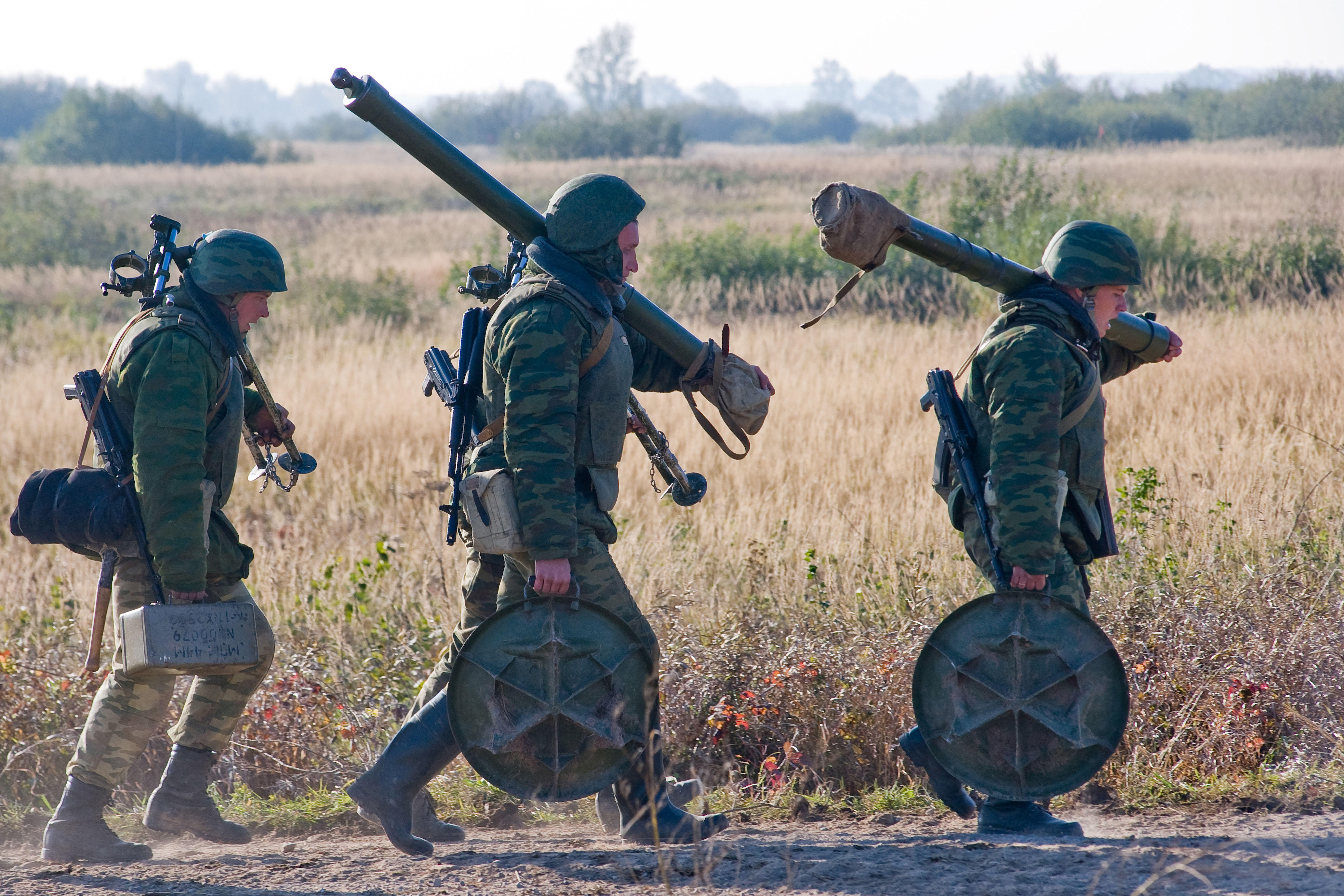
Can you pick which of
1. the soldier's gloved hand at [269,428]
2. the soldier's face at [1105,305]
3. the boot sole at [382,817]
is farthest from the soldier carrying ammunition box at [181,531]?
the soldier's face at [1105,305]

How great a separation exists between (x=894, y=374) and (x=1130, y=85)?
228ft

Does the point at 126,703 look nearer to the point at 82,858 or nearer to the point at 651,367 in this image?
the point at 82,858

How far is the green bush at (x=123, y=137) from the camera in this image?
56562 mm

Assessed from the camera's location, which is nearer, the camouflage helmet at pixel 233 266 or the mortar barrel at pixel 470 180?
the mortar barrel at pixel 470 180

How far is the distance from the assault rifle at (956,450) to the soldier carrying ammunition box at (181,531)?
2234mm

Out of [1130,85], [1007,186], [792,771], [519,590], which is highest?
[1130,85]

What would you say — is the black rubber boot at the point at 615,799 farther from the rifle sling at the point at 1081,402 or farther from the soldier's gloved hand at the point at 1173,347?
the soldier's gloved hand at the point at 1173,347

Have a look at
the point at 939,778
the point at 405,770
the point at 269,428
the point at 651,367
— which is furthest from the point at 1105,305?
the point at 269,428

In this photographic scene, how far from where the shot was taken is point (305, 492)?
8.48 metres

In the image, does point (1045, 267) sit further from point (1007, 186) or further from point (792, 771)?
point (1007, 186)

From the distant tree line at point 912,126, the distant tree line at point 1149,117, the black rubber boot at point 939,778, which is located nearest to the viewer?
the black rubber boot at point 939,778

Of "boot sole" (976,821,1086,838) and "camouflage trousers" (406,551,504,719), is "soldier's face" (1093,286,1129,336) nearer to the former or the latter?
"boot sole" (976,821,1086,838)

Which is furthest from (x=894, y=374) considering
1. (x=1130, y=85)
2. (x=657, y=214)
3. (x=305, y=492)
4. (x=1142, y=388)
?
(x=1130, y=85)

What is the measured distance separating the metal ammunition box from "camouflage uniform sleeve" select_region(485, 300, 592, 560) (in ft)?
3.37
